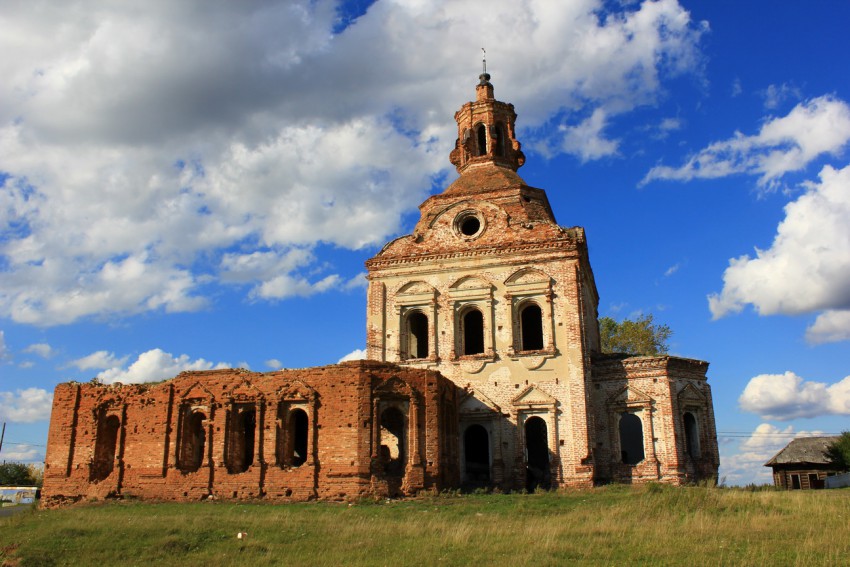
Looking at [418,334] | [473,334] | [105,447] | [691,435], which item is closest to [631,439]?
[691,435]

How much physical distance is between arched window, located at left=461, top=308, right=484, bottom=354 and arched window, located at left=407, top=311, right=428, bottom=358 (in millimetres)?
1620

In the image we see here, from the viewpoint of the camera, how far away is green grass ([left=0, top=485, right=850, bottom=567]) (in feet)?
39.4

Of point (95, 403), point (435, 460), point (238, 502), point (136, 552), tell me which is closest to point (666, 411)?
point (435, 460)

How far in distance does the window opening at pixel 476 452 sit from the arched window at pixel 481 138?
13.5 metres

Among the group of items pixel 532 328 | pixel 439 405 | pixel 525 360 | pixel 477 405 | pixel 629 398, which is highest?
pixel 532 328

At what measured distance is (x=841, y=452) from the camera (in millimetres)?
37531

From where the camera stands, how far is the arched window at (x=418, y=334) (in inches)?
1087

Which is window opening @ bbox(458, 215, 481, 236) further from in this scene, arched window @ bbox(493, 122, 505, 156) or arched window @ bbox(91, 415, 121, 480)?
arched window @ bbox(91, 415, 121, 480)

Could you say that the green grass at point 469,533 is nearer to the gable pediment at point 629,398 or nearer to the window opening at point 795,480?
the gable pediment at point 629,398

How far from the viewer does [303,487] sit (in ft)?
68.4

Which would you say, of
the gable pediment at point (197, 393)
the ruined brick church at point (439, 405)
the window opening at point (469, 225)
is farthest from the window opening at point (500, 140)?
the gable pediment at point (197, 393)

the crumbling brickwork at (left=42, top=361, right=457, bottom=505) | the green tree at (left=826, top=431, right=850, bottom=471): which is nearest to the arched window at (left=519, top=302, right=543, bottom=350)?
the crumbling brickwork at (left=42, top=361, right=457, bottom=505)

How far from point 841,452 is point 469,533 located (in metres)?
31.8

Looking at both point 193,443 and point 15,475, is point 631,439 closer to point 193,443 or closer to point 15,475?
point 193,443
